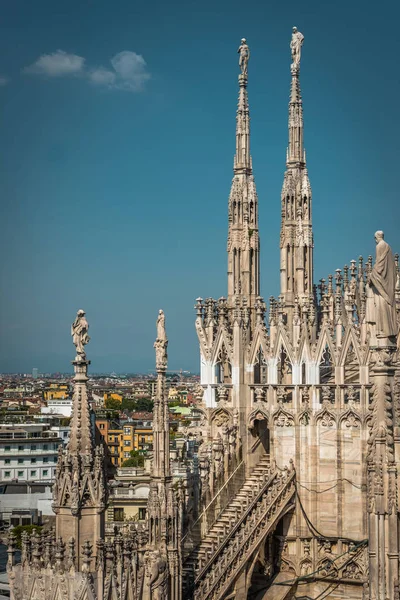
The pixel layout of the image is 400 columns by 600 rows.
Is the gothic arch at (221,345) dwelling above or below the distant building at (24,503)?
above

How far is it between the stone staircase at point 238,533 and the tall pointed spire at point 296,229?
19.1ft

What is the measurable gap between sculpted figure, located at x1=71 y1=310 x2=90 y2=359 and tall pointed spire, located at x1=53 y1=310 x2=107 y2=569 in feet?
0.69

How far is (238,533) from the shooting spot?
26.7 metres

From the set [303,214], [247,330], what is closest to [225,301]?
[247,330]

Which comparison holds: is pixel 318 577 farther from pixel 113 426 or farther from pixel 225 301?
pixel 113 426

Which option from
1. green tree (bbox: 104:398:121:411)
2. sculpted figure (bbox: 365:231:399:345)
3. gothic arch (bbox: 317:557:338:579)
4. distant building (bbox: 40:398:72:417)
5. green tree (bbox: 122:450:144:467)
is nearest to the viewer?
sculpted figure (bbox: 365:231:399:345)

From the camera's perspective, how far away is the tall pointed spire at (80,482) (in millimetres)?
19188

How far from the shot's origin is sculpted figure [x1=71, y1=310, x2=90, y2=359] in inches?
790

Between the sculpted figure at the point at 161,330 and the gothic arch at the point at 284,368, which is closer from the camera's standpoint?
the sculpted figure at the point at 161,330

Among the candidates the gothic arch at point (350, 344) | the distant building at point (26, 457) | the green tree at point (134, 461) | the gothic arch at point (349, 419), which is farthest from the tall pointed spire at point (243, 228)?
the green tree at point (134, 461)

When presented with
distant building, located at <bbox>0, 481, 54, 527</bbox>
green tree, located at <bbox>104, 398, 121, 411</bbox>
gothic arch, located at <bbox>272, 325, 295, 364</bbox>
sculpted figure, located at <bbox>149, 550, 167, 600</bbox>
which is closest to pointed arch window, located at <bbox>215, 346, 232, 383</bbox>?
gothic arch, located at <bbox>272, 325, 295, 364</bbox>

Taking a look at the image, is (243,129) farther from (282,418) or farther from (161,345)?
(161,345)

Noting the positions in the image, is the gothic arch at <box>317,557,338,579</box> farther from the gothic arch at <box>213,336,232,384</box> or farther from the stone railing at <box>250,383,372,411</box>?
the gothic arch at <box>213,336,232,384</box>

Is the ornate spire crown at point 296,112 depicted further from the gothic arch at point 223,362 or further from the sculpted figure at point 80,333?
the sculpted figure at point 80,333
